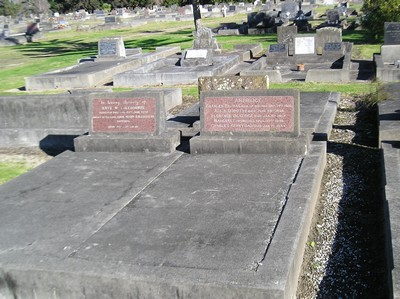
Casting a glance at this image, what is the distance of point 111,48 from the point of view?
24.1 metres

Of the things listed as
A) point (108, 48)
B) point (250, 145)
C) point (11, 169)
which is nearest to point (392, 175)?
point (250, 145)

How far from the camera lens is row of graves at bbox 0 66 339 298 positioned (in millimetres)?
4668

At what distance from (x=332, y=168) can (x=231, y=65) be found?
42.8 feet

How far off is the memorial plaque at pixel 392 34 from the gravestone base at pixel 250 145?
13974mm

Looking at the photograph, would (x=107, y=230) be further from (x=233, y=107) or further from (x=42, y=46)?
(x=42, y=46)

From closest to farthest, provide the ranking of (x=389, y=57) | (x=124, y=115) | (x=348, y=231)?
(x=348, y=231), (x=124, y=115), (x=389, y=57)

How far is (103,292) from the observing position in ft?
15.3

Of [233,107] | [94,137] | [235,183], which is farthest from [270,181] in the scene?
[94,137]

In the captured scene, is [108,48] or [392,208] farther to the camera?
[108,48]

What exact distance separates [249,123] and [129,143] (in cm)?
211

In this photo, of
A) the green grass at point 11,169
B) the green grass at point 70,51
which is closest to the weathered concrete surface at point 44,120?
the green grass at point 11,169

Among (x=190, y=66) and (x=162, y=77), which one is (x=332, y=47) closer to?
(x=190, y=66)

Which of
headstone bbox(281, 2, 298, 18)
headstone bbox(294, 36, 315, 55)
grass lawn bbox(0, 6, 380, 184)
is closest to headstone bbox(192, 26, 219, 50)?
headstone bbox(294, 36, 315, 55)

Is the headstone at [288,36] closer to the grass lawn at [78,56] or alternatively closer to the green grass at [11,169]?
the grass lawn at [78,56]
